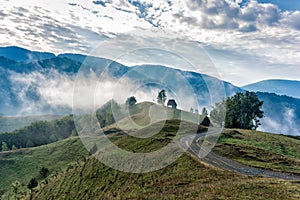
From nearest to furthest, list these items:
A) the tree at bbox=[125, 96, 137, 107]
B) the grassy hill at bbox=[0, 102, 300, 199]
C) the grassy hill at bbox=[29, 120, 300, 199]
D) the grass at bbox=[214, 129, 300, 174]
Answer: the grassy hill at bbox=[29, 120, 300, 199], the grassy hill at bbox=[0, 102, 300, 199], the tree at bbox=[125, 96, 137, 107], the grass at bbox=[214, 129, 300, 174]

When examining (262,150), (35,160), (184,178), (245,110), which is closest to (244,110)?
(245,110)

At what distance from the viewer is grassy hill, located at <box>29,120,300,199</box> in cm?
3475

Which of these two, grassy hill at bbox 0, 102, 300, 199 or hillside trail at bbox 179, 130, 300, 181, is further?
hillside trail at bbox 179, 130, 300, 181

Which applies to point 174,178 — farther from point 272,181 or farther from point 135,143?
point 135,143

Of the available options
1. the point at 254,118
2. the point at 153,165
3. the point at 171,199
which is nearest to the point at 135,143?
the point at 153,165

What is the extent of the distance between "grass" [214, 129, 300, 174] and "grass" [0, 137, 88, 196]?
7398cm

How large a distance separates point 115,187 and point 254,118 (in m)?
101

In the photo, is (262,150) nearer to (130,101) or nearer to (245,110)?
(130,101)

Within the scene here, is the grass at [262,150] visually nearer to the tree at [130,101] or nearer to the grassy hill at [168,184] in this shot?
the grassy hill at [168,184]

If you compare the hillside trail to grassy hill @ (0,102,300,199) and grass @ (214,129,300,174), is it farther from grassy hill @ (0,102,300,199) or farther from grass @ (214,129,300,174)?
grassy hill @ (0,102,300,199)

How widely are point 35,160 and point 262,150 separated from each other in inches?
4980

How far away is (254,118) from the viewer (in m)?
132

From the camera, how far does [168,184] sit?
138ft

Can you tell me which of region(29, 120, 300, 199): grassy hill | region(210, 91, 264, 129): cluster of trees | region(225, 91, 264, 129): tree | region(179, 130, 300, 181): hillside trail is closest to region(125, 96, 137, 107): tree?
region(29, 120, 300, 199): grassy hill
